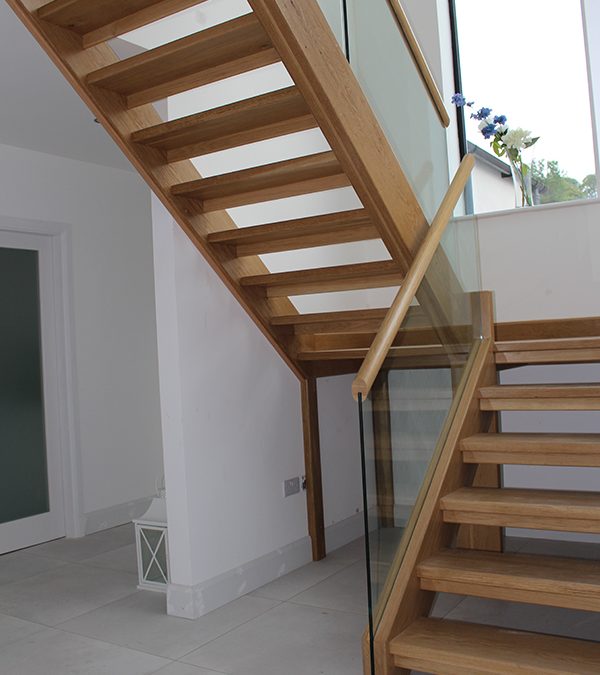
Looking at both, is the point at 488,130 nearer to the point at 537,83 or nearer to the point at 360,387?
the point at 537,83

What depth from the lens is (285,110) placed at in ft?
9.74

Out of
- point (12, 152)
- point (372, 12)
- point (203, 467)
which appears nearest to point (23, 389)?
point (12, 152)

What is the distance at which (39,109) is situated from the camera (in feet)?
14.6

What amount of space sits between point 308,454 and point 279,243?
140 cm

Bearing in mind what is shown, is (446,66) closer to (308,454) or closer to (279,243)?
(279,243)

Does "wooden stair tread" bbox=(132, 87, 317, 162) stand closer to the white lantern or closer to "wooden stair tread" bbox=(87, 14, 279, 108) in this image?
"wooden stair tread" bbox=(87, 14, 279, 108)

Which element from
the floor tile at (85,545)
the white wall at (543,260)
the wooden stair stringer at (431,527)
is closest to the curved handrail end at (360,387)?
the wooden stair stringer at (431,527)

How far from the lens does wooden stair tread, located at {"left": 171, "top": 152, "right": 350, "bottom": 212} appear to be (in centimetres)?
311

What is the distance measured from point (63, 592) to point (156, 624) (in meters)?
0.86

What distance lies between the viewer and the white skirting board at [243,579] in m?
3.58

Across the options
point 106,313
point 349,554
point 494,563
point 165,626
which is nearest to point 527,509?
point 494,563

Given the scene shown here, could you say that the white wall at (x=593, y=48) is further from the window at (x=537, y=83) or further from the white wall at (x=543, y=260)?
the white wall at (x=543, y=260)

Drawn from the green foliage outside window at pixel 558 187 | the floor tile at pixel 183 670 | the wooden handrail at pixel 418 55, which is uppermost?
the wooden handrail at pixel 418 55

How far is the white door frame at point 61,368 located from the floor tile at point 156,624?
5.36 feet
